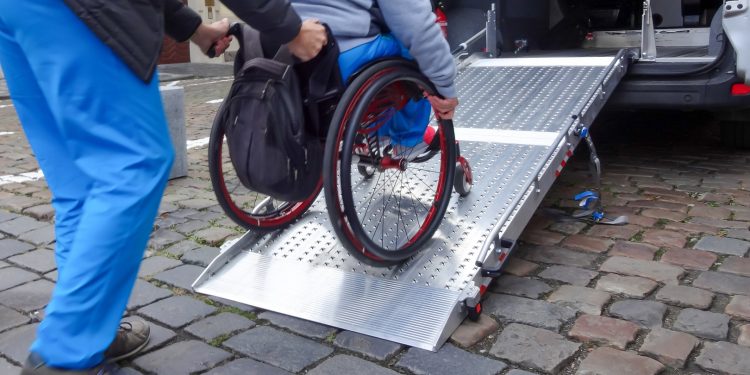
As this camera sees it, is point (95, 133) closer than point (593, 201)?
Yes

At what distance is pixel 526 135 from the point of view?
3.94m

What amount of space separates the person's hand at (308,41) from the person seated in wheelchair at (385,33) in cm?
12

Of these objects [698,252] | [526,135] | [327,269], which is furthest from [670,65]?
[327,269]

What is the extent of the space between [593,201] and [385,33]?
1.74 meters

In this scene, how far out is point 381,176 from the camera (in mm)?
3465

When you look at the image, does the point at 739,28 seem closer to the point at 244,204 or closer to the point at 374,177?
the point at 374,177

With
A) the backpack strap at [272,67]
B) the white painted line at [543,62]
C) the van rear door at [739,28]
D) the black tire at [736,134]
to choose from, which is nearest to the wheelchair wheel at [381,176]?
the backpack strap at [272,67]

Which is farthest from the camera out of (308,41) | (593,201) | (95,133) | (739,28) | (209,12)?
(209,12)

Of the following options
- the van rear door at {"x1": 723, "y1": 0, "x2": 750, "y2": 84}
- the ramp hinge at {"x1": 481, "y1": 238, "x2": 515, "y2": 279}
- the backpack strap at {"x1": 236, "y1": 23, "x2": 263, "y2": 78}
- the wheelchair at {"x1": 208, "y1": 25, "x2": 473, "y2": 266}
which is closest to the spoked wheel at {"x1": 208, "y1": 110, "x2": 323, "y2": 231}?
the wheelchair at {"x1": 208, "y1": 25, "x2": 473, "y2": 266}

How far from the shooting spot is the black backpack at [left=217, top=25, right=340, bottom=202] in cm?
252

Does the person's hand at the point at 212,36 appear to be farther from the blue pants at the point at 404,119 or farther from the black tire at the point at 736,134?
the black tire at the point at 736,134

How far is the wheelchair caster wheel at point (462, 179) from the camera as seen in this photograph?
3344 millimetres

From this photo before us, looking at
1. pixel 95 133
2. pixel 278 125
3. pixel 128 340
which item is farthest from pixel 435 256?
pixel 95 133

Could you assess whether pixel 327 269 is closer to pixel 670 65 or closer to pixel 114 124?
pixel 114 124
